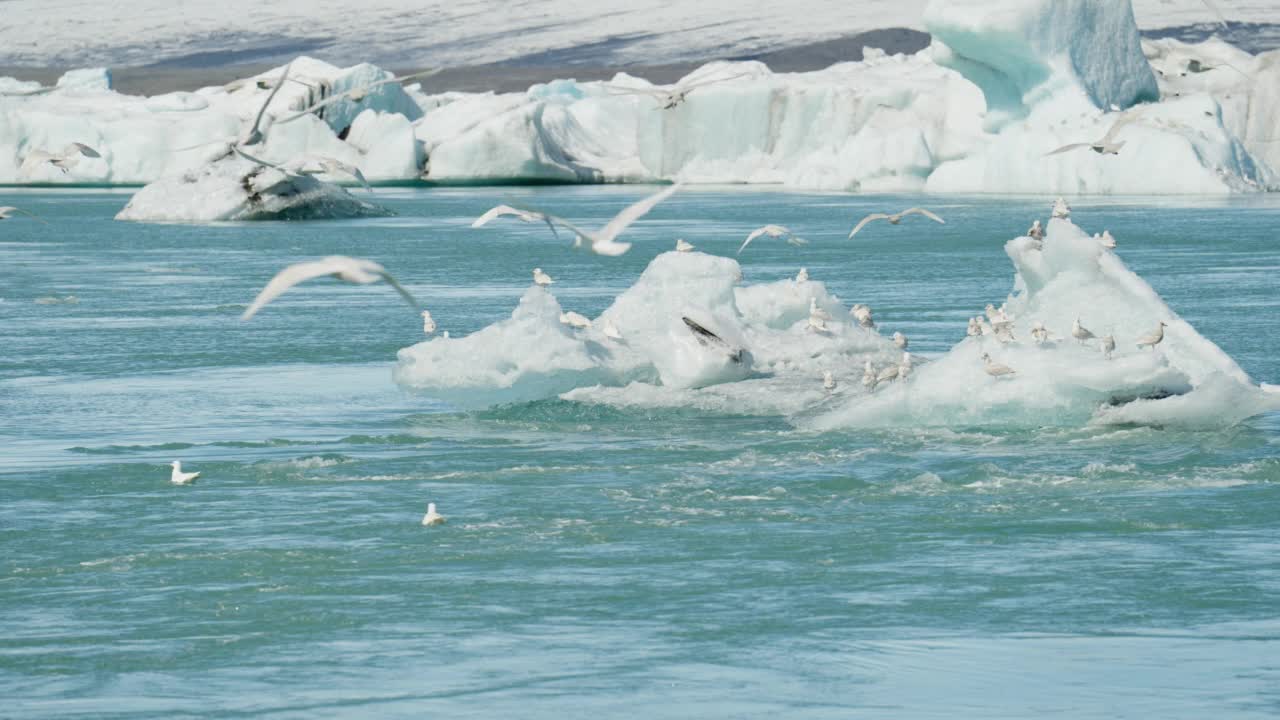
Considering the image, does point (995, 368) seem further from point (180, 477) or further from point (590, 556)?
point (180, 477)

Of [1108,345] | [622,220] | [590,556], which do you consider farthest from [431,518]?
[1108,345]

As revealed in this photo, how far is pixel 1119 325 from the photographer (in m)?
13.9

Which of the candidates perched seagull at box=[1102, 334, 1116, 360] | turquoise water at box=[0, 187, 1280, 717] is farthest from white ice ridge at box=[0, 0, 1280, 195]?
perched seagull at box=[1102, 334, 1116, 360]

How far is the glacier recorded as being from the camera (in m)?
12.7

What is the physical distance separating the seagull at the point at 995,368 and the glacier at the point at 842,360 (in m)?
0.06

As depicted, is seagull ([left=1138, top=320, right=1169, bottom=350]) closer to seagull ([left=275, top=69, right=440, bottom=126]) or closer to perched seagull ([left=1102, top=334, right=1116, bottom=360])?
perched seagull ([left=1102, top=334, right=1116, bottom=360])

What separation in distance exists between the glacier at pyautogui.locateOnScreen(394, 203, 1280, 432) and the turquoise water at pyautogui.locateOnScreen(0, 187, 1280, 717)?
9.4 inches

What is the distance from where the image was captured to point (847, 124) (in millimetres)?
54344

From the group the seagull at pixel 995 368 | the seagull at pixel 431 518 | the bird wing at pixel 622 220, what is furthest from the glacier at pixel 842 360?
the seagull at pixel 431 518

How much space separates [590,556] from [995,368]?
4.21 metres

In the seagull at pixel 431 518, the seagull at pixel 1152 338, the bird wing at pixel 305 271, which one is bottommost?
the seagull at pixel 1152 338

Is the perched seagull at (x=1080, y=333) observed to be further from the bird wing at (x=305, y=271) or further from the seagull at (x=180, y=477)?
the bird wing at (x=305, y=271)

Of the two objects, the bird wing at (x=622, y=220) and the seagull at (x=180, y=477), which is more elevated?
the bird wing at (x=622, y=220)

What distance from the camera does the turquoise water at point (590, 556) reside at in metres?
7.19
